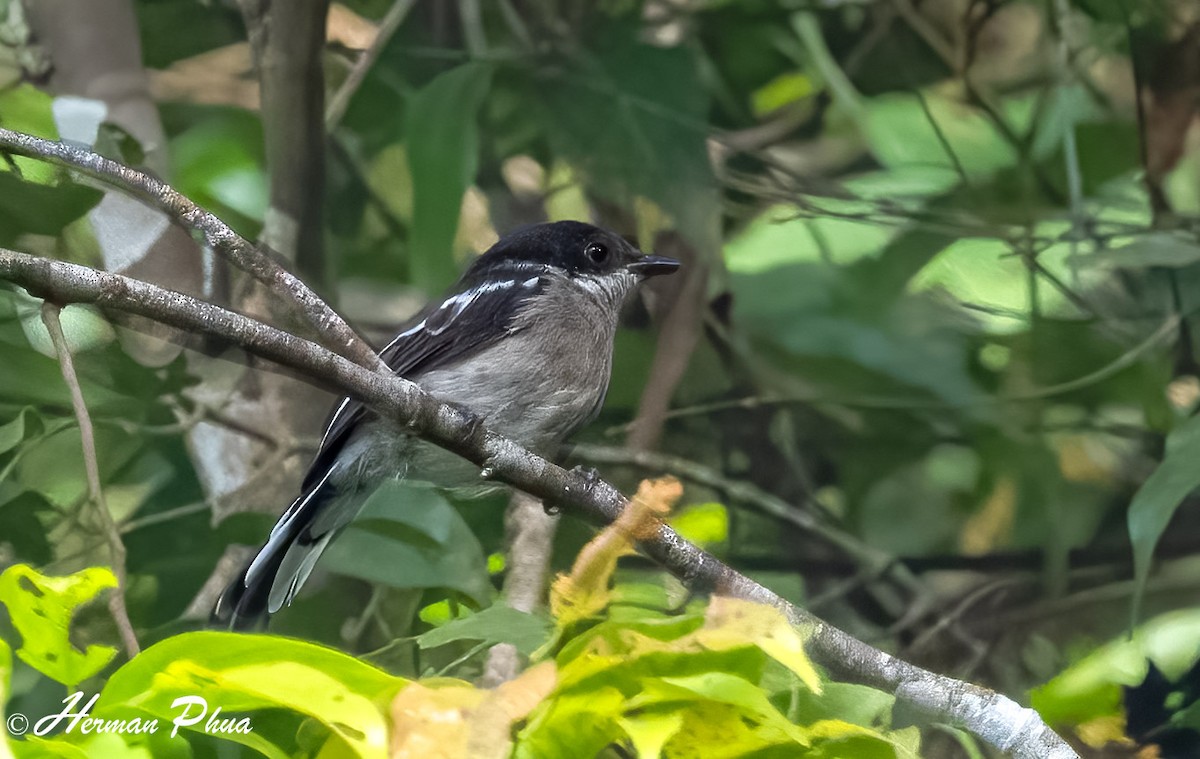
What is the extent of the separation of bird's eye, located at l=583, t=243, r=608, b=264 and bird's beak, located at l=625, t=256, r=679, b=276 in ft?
0.11

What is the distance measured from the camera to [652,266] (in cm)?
165

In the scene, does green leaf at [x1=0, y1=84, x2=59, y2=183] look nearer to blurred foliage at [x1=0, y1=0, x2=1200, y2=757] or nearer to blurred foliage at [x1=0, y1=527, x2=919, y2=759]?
blurred foliage at [x1=0, y1=0, x2=1200, y2=757]

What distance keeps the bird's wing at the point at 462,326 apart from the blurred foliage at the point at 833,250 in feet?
0.34

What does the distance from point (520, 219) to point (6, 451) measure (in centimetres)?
90

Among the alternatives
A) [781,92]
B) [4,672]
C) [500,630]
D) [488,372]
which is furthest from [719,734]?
[781,92]

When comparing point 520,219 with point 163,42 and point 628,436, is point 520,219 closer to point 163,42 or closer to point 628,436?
point 628,436

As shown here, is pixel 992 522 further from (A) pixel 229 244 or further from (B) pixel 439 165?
(A) pixel 229 244

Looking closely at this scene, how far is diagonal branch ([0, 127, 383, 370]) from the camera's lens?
0.98 m

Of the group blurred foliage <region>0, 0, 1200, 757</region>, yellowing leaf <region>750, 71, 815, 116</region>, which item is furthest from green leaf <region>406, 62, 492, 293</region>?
yellowing leaf <region>750, 71, 815, 116</region>

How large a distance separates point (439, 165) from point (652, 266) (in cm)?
33

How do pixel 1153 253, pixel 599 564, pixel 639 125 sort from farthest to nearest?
pixel 639 125
pixel 1153 253
pixel 599 564

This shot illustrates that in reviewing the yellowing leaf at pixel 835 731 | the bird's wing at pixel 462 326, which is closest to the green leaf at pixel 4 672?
the yellowing leaf at pixel 835 731

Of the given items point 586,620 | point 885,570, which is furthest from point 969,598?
point 586,620

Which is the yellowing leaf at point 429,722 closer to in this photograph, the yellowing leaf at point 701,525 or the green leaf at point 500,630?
the green leaf at point 500,630
